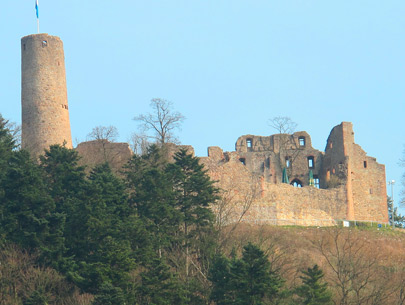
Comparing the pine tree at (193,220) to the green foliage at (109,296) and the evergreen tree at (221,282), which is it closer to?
the evergreen tree at (221,282)

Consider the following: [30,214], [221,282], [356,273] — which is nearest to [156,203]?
[30,214]

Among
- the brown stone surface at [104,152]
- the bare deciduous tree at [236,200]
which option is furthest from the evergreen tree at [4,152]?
the bare deciduous tree at [236,200]

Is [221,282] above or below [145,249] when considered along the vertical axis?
below

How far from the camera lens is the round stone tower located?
4947 centimetres

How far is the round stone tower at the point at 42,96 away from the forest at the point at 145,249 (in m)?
2.48

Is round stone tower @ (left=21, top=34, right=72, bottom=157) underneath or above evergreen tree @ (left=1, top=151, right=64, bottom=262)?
above

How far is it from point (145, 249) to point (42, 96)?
1473 cm

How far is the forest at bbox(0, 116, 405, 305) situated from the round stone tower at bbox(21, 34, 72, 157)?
248 cm

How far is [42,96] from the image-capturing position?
4969 centimetres

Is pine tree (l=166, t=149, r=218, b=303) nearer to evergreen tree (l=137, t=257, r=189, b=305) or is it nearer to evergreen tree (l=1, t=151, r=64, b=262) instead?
evergreen tree (l=137, t=257, r=189, b=305)

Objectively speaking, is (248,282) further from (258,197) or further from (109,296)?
(258,197)

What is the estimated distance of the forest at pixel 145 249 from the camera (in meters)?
35.0

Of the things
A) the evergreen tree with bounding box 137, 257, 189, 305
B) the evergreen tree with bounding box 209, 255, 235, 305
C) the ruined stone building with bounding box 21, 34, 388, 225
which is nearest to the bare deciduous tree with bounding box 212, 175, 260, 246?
the ruined stone building with bounding box 21, 34, 388, 225

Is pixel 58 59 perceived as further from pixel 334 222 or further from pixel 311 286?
pixel 311 286
